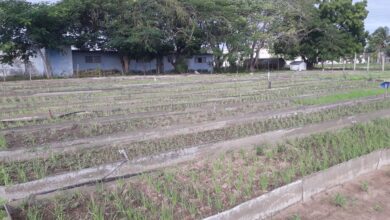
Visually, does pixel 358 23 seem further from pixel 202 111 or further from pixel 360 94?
pixel 202 111

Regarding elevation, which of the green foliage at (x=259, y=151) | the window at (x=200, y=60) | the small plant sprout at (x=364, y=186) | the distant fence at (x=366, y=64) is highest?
the window at (x=200, y=60)

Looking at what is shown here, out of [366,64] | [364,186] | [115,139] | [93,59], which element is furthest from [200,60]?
[364,186]

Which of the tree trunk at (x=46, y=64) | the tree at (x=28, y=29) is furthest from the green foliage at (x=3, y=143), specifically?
the tree trunk at (x=46, y=64)

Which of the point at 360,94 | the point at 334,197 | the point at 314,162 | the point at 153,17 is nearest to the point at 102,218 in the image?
the point at 334,197

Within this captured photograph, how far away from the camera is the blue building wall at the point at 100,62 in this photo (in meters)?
22.8

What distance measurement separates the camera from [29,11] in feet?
57.6

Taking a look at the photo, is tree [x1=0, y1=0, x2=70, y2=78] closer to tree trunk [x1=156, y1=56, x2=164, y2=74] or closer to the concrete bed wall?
tree trunk [x1=156, y1=56, x2=164, y2=74]

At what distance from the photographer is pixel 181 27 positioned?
76.6 feet

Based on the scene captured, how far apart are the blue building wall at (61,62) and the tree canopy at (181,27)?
0.95 meters

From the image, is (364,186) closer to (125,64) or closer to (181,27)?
(181,27)

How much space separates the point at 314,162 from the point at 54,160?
3067mm

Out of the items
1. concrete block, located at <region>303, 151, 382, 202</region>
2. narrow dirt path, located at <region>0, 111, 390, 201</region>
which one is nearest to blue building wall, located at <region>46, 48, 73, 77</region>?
narrow dirt path, located at <region>0, 111, 390, 201</region>

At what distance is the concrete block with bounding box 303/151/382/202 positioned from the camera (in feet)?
10.3

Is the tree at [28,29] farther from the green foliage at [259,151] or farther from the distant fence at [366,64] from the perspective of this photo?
the distant fence at [366,64]
